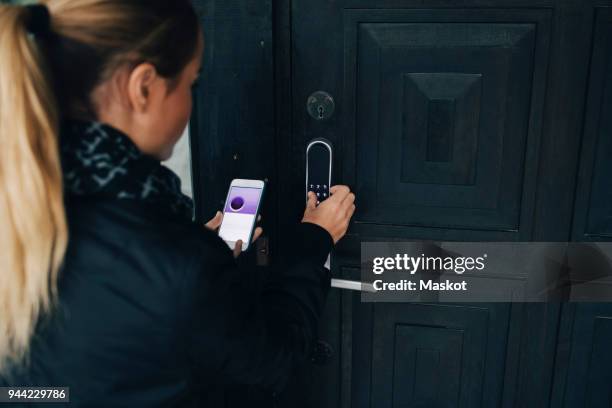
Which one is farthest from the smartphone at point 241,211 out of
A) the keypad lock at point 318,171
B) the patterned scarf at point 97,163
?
the patterned scarf at point 97,163

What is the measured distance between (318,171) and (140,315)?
0.72 m

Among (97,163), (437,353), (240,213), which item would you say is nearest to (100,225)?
(97,163)

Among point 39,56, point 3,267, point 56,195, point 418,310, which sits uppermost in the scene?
point 39,56

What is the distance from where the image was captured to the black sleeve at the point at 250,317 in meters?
0.85

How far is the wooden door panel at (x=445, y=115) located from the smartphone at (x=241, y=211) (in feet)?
0.74

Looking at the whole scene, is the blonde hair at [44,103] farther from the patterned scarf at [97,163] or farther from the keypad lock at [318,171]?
Result: the keypad lock at [318,171]

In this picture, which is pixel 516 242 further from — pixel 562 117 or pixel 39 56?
pixel 39 56

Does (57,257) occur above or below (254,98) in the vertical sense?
below

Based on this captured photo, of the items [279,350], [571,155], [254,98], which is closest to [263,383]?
[279,350]

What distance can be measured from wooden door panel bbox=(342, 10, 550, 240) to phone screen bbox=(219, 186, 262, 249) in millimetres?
234

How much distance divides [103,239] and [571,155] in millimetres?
1003

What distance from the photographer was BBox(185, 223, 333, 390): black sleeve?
2.80ft

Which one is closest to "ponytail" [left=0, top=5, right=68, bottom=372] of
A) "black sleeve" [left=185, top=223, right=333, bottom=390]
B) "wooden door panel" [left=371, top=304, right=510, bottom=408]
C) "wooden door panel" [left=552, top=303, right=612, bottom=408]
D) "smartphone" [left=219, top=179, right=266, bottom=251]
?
"black sleeve" [left=185, top=223, right=333, bottom=390]

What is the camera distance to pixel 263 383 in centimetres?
99
